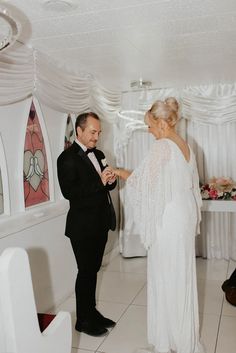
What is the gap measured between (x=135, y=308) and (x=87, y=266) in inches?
32.6

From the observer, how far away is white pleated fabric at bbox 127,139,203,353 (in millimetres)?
2021

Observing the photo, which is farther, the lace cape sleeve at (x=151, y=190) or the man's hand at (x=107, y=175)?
the man's hand at (x=107, y=175)

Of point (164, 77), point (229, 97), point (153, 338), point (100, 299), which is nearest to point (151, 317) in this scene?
point (153, 338)

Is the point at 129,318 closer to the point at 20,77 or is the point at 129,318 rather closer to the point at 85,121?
the point at 85,121

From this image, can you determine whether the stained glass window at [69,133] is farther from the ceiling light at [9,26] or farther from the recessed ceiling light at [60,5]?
the ceiling light at [9,26]

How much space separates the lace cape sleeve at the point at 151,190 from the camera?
2012mm

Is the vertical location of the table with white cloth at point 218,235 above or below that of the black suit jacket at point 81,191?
below

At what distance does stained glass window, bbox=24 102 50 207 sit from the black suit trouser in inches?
28.4

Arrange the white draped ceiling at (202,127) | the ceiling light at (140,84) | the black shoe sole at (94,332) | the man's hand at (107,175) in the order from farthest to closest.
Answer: the white draped ceiling at (202,127) → the ceiling light at (140,84) → the black shoe sole at (94,332) → the man's hand at (107,175)

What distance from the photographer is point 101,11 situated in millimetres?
1982

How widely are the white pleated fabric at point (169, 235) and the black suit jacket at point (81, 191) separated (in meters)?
0.40

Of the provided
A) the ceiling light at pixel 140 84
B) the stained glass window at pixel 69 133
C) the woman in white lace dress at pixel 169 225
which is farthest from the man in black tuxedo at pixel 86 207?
the ceiling light at pixel 140 84

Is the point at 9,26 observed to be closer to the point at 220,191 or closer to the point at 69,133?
the point at 69,133

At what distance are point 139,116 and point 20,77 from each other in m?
2.21
